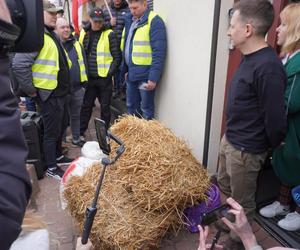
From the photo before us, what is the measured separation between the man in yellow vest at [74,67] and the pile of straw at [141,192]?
162cm

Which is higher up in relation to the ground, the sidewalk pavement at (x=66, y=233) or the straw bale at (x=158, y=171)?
the straw bale at (x=158, y=171)

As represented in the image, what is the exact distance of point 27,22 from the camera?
95 centimetres

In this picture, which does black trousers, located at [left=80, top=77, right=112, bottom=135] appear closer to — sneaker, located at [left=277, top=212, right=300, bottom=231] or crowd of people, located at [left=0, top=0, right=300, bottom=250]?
crowd of people, located at [left=0, top=0, right=300, bottom=250]

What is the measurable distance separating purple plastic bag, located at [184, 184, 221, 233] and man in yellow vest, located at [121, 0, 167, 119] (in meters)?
1.66

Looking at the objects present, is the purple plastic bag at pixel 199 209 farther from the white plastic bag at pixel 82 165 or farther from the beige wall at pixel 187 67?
the white plastic bag at pixel 82 165

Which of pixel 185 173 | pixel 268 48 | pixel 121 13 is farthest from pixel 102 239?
pixel 121 13

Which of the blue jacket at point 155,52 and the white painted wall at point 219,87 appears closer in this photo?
the white painted wall at point 219,87

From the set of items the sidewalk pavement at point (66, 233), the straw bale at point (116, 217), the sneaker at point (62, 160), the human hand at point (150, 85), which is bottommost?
the sidewalk pavement at point (66, 233)

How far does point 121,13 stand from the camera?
4.93 metres

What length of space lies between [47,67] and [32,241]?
2636 millimetres

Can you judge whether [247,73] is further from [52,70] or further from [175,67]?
[52,70]

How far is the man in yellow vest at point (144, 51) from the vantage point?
12.7 ft

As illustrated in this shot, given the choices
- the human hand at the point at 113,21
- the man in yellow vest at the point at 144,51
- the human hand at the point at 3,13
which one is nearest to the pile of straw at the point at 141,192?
the man in yellow vest at the point at 144,51

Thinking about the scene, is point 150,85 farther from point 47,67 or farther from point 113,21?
point 113,21
